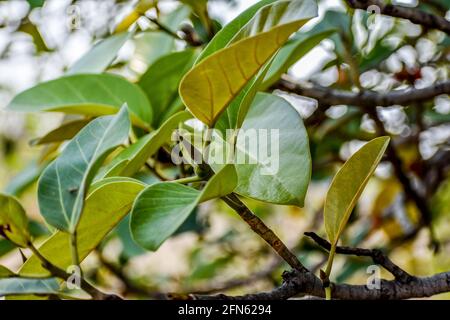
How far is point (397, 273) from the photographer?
0.65 metres

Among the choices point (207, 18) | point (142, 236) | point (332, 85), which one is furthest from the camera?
point (332, 85)

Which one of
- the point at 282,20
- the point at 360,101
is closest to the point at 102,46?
the point at 360,101

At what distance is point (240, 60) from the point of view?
53 centimetres

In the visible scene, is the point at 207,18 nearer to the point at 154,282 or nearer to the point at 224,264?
the point at 224,264

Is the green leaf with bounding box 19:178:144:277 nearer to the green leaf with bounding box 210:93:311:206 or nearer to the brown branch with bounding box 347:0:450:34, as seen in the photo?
the green leaf with bounding box 210:93:311:206

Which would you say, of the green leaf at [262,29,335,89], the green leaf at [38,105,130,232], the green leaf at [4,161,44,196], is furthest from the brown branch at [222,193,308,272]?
the green leaf at [4,161,44,196]

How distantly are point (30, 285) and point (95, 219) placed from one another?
0.30ft

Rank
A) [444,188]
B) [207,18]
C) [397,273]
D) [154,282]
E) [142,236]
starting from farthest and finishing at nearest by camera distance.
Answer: [154,282] → [444,188] → [207,18] → [397,273] → [142,236]

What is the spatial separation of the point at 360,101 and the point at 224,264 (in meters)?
1.05

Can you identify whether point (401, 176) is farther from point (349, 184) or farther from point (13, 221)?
point (13, 221)

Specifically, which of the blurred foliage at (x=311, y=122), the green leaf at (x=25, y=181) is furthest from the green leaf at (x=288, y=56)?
the green leaf at (x=25, y=181)

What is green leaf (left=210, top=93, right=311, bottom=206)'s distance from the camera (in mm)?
583

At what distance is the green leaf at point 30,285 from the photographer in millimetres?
562

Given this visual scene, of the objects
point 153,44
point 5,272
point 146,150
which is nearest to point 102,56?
point 153,44
